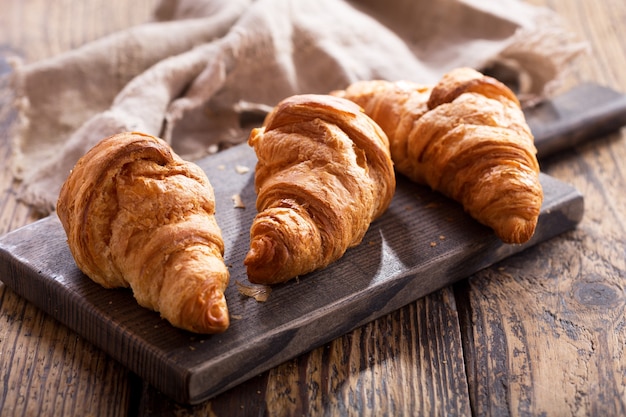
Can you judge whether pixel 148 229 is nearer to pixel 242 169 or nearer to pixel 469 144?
pixel 242 169

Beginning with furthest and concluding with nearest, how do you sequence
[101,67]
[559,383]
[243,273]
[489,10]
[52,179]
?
1. [489,10]
2. [101,67]
3. [52,179]
4. [243,273]
5. [559,383]

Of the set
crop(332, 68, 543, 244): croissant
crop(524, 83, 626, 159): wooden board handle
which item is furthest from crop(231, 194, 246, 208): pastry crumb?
crop(524, 83, 626, 159): wooden board handle

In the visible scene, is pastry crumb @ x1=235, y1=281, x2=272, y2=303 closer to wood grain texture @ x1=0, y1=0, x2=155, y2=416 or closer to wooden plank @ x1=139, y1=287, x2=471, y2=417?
wooden plank @ x1=139, y1=287, x2=471, y2=417

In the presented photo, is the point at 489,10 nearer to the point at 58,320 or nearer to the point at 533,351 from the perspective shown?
the point at 533,351

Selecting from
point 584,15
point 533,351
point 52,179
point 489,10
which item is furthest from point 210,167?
point 584,15

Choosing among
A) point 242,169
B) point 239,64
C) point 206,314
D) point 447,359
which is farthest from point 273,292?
point 239,64
